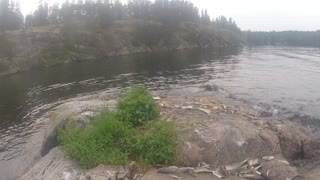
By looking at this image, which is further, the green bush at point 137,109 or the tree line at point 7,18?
the tree line at point 7,18

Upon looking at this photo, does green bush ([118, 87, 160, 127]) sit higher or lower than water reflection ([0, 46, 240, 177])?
higher

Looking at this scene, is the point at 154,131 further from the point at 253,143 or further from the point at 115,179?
the point at 253,143

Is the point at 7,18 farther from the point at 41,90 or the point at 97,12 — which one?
the point at 41,90

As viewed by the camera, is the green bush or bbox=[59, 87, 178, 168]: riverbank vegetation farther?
the green bush

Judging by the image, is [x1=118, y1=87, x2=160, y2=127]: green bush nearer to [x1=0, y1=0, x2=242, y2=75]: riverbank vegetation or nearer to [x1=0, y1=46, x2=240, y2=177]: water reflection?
[x1=0, y1=46, x2=240, y2=177]: water reflection

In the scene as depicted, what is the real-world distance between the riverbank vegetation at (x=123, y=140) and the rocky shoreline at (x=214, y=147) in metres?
0.42

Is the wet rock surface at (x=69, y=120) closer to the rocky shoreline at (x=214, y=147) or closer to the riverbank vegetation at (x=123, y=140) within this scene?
the rocky shoreline at (x=214, y=147)

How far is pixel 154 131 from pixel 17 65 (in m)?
59.6

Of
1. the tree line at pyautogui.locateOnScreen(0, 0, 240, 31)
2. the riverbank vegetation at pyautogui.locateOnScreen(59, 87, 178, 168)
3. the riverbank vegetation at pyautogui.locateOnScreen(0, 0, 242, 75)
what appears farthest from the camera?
the tree line at pyautogui.locateOnScreen(0, 0, 240, 31)

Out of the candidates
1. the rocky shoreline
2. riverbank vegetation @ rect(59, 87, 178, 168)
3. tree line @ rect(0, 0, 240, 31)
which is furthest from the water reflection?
tree line @ rect(0, 0, 240, 31)

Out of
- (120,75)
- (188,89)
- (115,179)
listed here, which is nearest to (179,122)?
(115,179)

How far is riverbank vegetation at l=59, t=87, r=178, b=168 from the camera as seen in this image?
1346cm

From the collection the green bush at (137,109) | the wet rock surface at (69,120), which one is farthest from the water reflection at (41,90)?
the green bush at (137,109)

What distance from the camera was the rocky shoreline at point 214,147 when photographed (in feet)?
42.7
